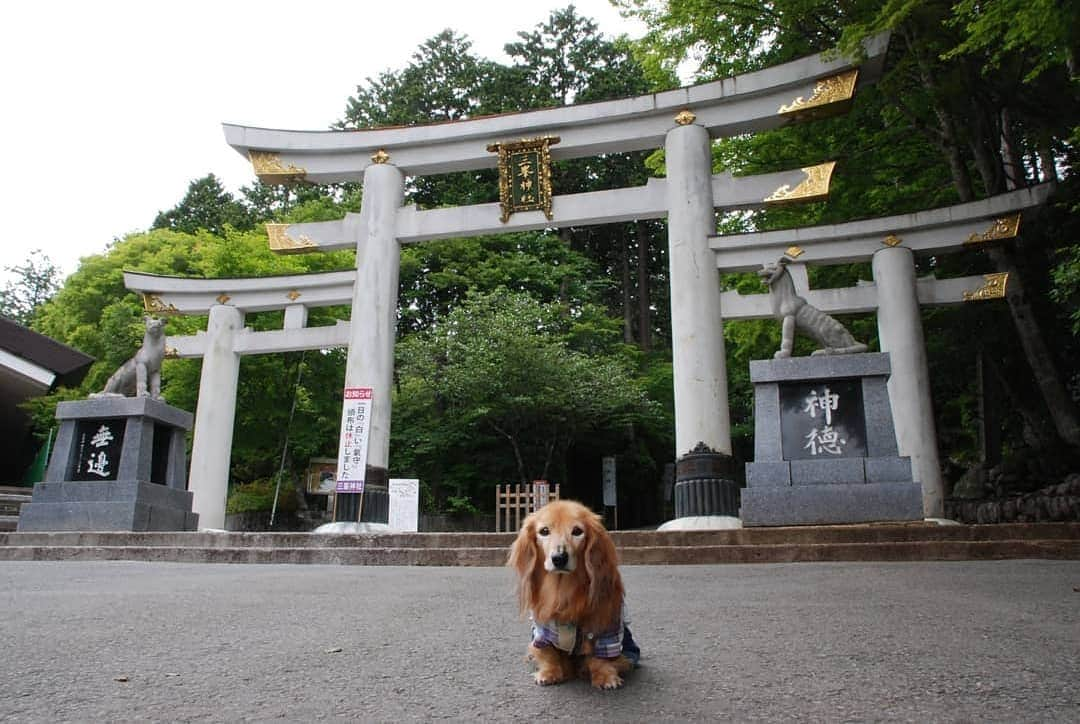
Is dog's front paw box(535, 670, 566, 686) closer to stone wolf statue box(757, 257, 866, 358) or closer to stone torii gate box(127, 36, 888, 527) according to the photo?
stone wolf statue box(757, 257, 866, 358)

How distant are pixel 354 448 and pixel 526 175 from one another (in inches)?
194

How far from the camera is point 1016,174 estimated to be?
13961mm

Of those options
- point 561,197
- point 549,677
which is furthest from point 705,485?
point 549,677

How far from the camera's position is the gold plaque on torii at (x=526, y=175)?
11891 mm

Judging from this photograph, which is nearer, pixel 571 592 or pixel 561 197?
pixel 571 592

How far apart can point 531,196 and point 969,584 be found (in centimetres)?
858

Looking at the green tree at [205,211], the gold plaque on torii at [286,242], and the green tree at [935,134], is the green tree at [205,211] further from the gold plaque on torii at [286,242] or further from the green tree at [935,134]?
the green tree at [935,134]

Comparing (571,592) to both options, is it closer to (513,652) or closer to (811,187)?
(513,652)

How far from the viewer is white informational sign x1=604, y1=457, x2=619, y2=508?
2106cm

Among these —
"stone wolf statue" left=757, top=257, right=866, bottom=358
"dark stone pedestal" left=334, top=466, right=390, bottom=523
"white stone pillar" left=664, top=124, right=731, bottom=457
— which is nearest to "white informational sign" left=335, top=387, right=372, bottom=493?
"dark stone pedestal" left=334, top=466, right=390, bottom=523

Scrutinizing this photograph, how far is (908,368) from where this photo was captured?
11258mm

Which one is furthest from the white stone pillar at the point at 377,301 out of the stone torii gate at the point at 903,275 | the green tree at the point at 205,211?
the green tree at the point at 205,211

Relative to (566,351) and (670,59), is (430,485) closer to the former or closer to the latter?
(566,351)

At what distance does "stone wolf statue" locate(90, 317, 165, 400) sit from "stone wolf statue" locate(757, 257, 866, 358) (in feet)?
28.8
